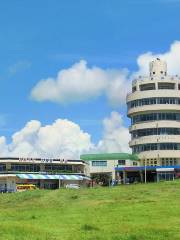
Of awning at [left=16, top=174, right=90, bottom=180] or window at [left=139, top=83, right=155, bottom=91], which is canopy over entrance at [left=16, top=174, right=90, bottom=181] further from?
window at [left=139, top=83, right=155, bottom=91]

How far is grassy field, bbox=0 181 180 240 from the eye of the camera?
28922 millimetres

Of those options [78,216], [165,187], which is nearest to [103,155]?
[165,187]

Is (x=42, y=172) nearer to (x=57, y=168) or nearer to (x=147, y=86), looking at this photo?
(x=57, y=168)

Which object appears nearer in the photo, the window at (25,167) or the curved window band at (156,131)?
the curved window band at (156,131)

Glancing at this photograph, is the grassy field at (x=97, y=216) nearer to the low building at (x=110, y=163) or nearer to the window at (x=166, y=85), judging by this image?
the window at (x=166, y=85)

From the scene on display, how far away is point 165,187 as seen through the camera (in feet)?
193

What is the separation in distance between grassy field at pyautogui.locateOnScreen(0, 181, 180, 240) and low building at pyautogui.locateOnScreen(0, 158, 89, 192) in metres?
60.2

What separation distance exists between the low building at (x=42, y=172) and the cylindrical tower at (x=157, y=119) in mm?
14406

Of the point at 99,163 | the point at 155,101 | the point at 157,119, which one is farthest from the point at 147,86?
the point at 99,163

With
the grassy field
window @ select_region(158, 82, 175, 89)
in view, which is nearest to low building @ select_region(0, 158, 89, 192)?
window @ select_region(158, 82, 175, 89)

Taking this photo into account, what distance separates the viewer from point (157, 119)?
12056 centimetres

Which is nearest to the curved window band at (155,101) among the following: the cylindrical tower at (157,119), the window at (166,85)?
the cylindrical tower at (157,119)

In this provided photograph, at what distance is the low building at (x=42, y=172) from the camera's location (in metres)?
120

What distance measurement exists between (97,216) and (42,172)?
3414 inches
